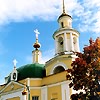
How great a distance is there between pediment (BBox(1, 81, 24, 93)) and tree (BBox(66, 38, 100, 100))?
11.8 metres

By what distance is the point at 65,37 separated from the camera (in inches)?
1035

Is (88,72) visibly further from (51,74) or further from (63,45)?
(63,45)

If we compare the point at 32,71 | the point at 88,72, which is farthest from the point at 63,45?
the point at 88,72

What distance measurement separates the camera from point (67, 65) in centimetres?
2433

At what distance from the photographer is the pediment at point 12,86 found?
27.1 m

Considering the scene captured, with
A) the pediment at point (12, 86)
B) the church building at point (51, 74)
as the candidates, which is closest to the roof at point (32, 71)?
the church building at point (51, 74)

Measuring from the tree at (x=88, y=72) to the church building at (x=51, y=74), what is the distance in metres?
7.36

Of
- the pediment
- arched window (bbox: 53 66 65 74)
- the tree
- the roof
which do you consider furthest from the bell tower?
the tree

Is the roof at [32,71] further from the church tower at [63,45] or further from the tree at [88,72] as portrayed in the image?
the tree at [88,72]

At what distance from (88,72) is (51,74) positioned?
10.1 meters

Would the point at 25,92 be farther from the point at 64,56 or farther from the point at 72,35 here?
the point at 72,35

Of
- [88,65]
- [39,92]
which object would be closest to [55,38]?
[39,92]

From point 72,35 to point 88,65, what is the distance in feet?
37.5

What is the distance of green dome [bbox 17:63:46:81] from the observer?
2667cm
